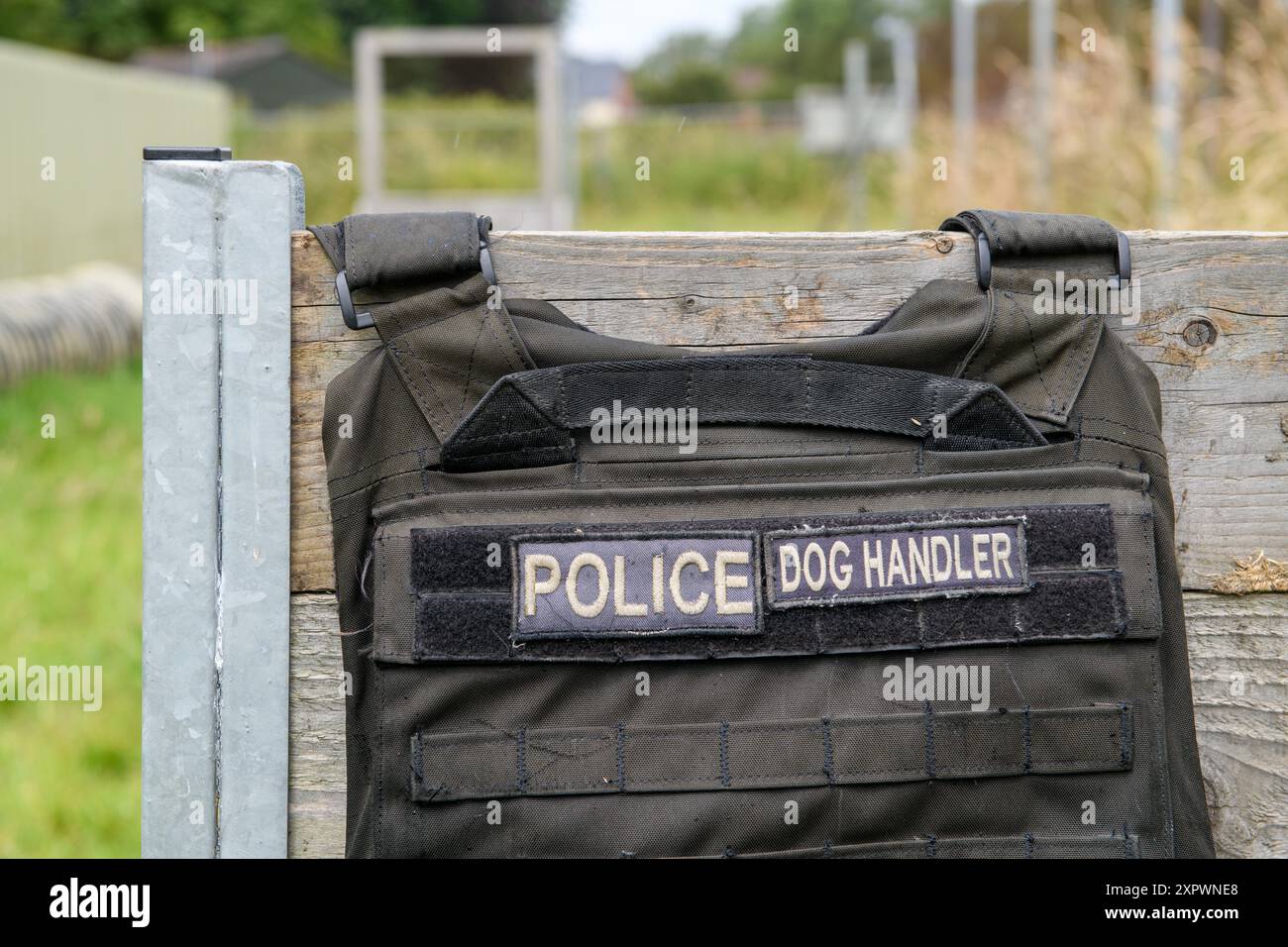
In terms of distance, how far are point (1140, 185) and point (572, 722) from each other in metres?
5.71

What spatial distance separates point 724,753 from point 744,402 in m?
0.39

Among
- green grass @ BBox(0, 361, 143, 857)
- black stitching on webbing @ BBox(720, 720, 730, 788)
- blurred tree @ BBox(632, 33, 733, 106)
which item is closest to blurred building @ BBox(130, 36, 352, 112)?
blurred tree @ BBox(632, 33, 733, 106)

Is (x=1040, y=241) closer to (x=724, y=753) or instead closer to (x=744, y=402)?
(x=744, y=402)

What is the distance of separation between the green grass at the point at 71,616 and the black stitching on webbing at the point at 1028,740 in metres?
2.36

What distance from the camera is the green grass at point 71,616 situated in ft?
10.1

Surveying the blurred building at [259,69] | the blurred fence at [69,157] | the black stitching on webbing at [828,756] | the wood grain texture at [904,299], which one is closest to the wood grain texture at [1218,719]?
the wood grain texture at [904,299]

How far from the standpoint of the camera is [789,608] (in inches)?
52.4

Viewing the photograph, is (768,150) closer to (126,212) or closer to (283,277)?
(126,212)

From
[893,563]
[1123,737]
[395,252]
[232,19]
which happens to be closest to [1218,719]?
[1123,737]

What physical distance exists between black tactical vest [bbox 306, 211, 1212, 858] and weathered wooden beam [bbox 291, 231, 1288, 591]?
1.8 inches

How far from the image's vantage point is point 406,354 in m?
1.36

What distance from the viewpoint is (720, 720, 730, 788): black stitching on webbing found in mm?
1313

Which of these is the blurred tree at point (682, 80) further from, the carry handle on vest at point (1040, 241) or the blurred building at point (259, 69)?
the carry handle on vest at point (1040, 241)
